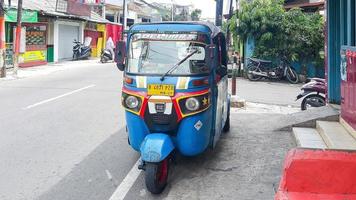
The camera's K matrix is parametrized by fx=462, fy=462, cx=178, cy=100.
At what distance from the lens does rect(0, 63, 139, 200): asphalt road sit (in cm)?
555

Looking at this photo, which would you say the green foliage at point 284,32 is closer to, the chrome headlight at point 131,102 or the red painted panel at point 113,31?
the chrome headlight at point 131,102

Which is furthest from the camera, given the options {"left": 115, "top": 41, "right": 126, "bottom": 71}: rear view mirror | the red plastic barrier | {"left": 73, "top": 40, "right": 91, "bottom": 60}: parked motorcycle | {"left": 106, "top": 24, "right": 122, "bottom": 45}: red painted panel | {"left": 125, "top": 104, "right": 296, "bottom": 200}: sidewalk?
{"left": 106, "top": 24, "right": 122, "bottom": 45}: red painted panel

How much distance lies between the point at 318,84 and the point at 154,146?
676 cm

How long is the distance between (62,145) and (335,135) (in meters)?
4.36

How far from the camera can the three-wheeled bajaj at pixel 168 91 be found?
18.3ft

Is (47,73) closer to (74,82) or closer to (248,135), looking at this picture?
(74,82)

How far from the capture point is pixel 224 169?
6348 millimetres

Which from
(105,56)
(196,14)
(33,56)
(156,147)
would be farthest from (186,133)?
(196,14)

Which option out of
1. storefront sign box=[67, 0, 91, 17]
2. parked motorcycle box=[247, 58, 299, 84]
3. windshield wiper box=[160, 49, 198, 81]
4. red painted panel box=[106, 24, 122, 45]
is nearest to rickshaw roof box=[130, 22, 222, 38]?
windshield wiper box=[160, 49, 198, 81]

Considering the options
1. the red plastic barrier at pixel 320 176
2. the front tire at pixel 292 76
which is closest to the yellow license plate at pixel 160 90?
the red plastic barrier at pixel 320 176

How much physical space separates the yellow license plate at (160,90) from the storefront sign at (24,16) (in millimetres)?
16602

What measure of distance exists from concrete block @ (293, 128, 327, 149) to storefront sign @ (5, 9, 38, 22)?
16.1 meters

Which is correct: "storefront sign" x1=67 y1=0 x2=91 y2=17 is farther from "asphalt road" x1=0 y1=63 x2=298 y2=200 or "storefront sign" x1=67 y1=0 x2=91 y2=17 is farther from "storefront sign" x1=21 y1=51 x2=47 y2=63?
"asphalt road" x1=0 y1=63 x2=298 y2=200

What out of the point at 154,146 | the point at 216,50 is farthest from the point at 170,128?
the point at 216,50
